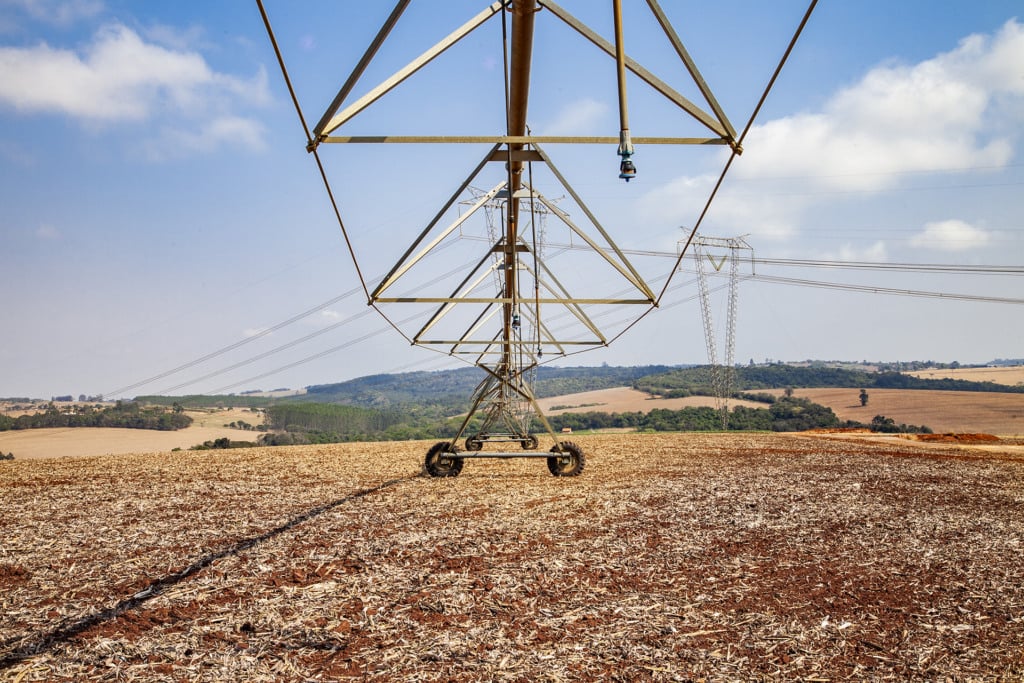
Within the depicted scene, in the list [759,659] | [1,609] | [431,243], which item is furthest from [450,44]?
[1,609]

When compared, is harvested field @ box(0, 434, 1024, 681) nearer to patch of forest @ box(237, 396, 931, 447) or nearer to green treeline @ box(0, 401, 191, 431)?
patch of forest @ box(237, 396, 931, 447)

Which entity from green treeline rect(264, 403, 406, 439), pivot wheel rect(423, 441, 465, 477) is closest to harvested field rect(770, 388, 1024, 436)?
pivot wheel rect(423, 441, 465, 477)

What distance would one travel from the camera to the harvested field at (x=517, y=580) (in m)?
5.12

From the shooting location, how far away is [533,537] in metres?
8.70

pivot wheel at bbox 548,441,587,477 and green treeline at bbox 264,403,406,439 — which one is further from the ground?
pivot wheel at bbox 548,441,587,477

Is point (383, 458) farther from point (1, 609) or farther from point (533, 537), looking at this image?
point (1, 609)

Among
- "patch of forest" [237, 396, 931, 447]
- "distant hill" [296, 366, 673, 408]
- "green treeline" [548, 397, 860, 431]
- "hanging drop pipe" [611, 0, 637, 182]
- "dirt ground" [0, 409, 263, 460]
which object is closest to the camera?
"hanging drop pipe" [611, 0, 637, 182]

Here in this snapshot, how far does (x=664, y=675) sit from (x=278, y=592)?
4006 millimetres

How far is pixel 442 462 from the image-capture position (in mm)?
14555

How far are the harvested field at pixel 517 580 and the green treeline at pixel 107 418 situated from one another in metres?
34.1

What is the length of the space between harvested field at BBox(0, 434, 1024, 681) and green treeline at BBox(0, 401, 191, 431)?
34122 mm

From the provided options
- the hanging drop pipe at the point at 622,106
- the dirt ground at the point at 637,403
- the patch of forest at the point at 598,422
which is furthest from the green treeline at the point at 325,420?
the hanging drop pipe at the point at 622,106

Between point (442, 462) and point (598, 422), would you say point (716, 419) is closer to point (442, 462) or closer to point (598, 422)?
point (598, 422)

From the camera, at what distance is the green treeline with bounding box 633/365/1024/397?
273 ft
